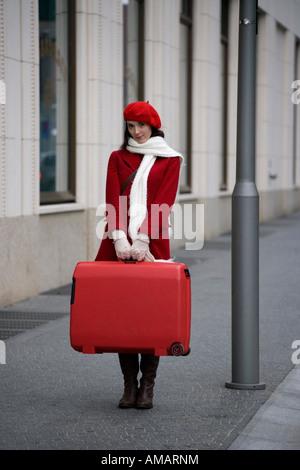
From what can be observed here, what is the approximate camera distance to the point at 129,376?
557 centimetres

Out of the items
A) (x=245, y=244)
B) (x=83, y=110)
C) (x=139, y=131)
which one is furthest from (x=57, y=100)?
(x=139, y=131)

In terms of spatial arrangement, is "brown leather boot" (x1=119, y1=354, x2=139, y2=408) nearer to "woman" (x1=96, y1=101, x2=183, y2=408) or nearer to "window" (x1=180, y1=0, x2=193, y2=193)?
"woman" (x1=96, y1=101, x2=183, y2=408)

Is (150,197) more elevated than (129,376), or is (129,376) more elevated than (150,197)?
(150,197)

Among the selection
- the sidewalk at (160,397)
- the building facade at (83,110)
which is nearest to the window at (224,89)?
the building facade at (83,110)

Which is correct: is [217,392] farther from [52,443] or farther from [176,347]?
[52,443]

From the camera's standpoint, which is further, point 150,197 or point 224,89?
point 224,89

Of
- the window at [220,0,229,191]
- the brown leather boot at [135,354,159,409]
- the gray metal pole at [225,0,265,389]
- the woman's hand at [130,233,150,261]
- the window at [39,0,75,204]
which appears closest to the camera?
the woman's hand at [130,233,150,261]

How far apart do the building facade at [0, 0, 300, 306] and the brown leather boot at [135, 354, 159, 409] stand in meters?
4.10

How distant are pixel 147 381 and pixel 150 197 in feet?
3.59

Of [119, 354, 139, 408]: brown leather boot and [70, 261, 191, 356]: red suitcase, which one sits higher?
[70, 261, 191, 356]: red suitcase

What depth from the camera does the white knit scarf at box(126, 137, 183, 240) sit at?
17.6ft

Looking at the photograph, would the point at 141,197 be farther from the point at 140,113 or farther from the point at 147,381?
the point at 147,381

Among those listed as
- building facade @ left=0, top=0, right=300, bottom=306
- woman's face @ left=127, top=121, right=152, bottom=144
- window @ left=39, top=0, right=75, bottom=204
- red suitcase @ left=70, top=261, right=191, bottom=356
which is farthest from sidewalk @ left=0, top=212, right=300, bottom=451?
window @ left=39, top=0, right=75, bottom=204
